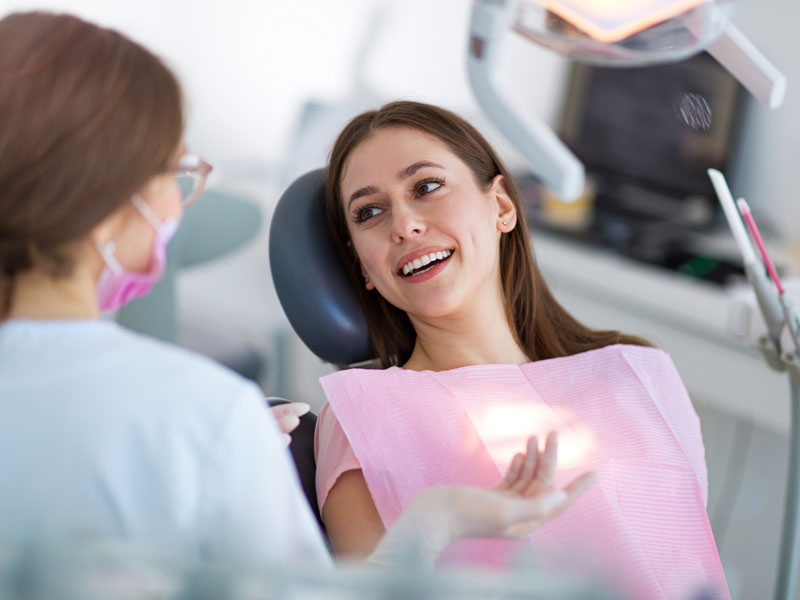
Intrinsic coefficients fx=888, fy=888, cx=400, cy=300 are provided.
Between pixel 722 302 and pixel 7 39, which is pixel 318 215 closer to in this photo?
pixel 7 39

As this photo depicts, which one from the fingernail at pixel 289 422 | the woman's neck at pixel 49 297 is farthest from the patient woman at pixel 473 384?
the woman's neck at pixel 49 297

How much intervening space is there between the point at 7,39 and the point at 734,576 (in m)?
2.13

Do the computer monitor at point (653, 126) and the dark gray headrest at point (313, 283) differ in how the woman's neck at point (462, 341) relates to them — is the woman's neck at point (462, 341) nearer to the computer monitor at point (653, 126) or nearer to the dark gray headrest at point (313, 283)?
the dark gray headrest at point (313, 283)

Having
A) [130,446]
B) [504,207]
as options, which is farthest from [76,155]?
[504,207]

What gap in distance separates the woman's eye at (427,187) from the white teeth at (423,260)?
0.10 meters

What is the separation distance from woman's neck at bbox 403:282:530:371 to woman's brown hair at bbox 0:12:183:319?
0.72 meters

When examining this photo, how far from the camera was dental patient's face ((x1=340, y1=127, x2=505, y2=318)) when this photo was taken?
1.33 m

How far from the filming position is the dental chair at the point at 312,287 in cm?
134

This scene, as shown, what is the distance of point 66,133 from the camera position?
0.72 metres

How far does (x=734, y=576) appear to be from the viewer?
2.26m

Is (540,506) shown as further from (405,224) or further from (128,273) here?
(405,224)

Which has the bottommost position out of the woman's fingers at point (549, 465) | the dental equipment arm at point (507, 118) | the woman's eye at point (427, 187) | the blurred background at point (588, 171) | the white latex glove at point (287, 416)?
the blurred background at point (588, 171)

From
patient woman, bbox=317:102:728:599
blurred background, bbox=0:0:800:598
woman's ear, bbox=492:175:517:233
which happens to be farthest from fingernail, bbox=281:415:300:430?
blurred background, bbox=0:0:800:598

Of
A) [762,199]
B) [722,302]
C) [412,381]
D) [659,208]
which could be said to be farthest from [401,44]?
[412,381]
